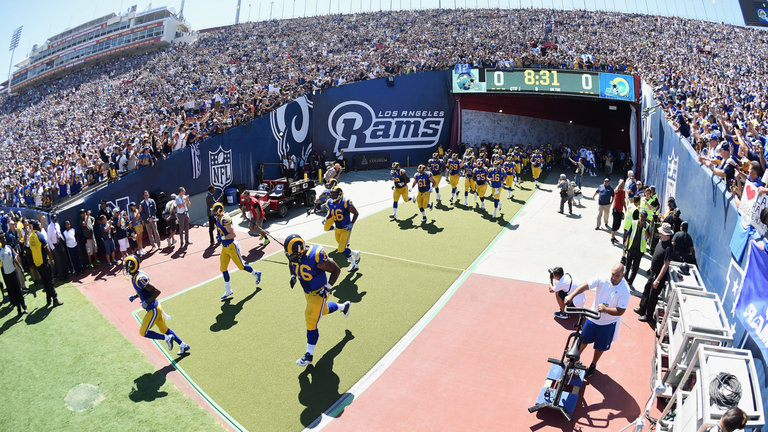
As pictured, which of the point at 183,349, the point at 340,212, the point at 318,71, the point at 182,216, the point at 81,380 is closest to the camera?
the point at 81,380

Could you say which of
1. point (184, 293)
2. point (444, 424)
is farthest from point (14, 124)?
point (444, 424)

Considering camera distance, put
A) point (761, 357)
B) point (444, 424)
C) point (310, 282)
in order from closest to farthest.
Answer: point (761, 357)
point (444, 424)
point (310, 282)

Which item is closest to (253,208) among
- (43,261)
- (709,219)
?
(43,261)

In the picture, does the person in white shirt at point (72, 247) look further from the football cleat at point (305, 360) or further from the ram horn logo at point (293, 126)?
the ram horn logo at point (293, 126)

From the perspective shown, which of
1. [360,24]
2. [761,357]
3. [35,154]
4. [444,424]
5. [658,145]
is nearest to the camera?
[761,357]

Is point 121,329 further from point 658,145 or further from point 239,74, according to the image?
point 239,74

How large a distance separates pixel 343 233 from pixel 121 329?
5.31 metres

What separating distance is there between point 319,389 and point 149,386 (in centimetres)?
282

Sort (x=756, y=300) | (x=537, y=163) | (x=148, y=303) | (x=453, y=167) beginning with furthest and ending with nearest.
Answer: (x=537, y=163) < (x=453, y=167) < (x=148, y=303) < (x=756, y=300)

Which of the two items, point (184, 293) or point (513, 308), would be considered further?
point (184, 293)

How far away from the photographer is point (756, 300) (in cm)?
588

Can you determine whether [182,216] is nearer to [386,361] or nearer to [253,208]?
[253,208]

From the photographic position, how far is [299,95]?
23.4 metres

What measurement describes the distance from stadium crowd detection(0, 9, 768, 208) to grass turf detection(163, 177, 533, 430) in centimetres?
677
